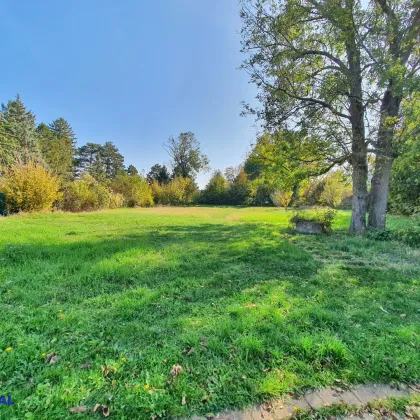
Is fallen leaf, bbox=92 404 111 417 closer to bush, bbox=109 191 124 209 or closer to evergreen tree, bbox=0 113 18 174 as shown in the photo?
bush, bbox=109 191 124 209

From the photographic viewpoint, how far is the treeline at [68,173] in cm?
1304

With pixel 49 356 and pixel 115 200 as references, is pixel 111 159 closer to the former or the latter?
pixel 115 200

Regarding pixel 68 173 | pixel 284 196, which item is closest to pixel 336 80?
pixel 284 196

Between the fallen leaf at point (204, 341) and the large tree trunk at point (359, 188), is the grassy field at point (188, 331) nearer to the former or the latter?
the fallen leaf at point (204, 341)

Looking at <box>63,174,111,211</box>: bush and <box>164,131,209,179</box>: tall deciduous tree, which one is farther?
<box>164,131,209,179</box>: tall deciduous tree

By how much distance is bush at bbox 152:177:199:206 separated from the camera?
103 ft

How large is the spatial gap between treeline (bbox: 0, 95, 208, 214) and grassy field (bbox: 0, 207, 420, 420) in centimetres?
1063

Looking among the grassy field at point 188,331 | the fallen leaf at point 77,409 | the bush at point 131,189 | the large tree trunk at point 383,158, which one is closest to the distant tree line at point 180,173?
the bush at point 131,189

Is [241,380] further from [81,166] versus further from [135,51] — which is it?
[81,166]

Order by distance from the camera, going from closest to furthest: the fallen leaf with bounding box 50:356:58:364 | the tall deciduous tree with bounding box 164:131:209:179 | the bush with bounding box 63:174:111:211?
the fallen leaf with bounding box 50:356:58:364 → the bush with bounding box 63:174:111:211 → the tall deciduous tree with bounding box 164:131:209:179

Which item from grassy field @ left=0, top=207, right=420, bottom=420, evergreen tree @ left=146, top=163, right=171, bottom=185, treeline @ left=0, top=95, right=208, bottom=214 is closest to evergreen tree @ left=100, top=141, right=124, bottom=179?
treeline @ left=0, top=95, right=208, bottom=214

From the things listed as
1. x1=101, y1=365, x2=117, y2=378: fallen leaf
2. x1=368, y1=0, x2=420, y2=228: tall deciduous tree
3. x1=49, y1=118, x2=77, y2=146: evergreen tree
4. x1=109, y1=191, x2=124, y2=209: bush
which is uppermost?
x1=49, y1=118, x2=77, y2=146: evergreen tree

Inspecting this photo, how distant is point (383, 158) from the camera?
24.2ft

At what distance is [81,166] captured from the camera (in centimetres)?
4428
